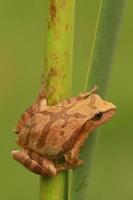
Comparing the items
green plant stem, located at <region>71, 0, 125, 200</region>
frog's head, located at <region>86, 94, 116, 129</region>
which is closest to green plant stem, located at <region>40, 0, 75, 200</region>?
green plant stem, located at <region>71, 0, 125, 200</region>

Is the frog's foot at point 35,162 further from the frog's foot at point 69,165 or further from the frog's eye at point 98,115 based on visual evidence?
the frog's eye at point 98,115

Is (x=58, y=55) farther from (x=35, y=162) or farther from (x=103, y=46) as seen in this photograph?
(x=35, y=162)

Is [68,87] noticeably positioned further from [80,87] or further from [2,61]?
[2,61]

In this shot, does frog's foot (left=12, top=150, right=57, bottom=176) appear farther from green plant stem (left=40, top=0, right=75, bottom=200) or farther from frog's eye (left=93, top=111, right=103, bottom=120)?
frog's eye (left=93, top=111, right=103, bottom=120)

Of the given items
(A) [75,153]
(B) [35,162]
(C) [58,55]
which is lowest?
(B) [35,162]

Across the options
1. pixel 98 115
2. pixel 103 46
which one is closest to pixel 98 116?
pixel 98 115
